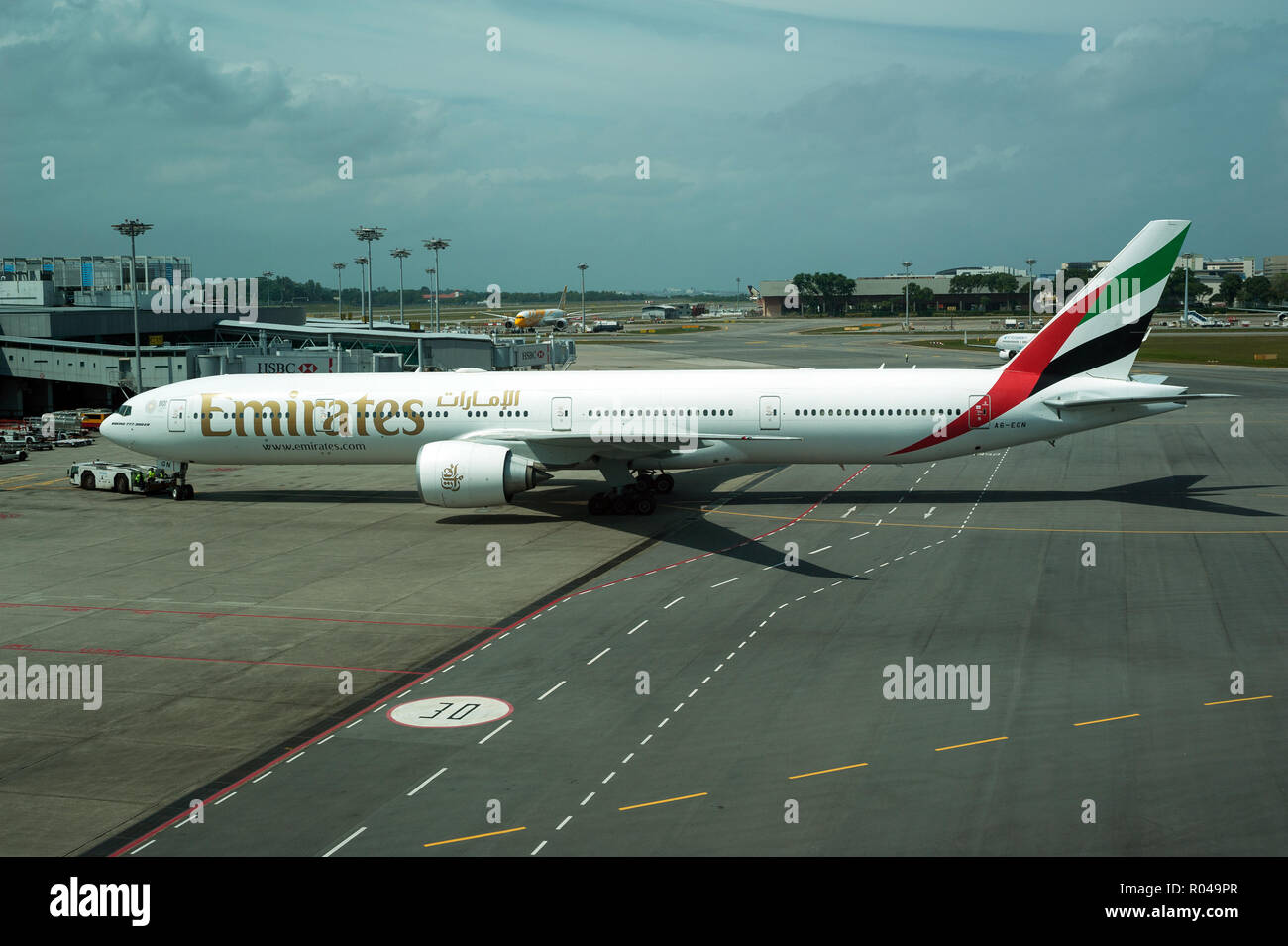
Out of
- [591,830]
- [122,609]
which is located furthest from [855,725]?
[122,609]

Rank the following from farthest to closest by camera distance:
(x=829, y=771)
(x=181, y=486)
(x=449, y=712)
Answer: (x=181, y=486)
(x=449, y=712)
(x=829, y=771)

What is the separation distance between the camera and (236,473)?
54062mm

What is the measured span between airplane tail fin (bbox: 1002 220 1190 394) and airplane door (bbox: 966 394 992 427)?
1.69 meters

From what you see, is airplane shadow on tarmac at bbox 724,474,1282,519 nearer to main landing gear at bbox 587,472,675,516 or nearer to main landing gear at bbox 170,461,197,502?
main landing gear at bbox 587,472,675,516

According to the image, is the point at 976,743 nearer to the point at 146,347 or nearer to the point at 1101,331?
the point at 1101,331

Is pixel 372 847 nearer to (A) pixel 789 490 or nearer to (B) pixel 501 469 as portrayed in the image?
(B) pixel 501 469

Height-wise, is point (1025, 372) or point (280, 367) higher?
point (280, 367)

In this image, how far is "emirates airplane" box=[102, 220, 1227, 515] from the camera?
137 feet

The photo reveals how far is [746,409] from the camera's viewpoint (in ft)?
141

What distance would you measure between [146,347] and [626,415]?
2024 inches

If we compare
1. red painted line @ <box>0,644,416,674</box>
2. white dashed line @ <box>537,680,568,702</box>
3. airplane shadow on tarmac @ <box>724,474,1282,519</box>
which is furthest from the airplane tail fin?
red painted line @ <box>0,644,416,674</box>

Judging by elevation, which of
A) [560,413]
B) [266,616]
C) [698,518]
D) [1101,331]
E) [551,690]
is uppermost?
[1101,331]

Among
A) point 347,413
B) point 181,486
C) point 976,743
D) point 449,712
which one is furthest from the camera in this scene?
point 181,486

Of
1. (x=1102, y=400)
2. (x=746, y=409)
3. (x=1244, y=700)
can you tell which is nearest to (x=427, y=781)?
(x=1244, y=700)
